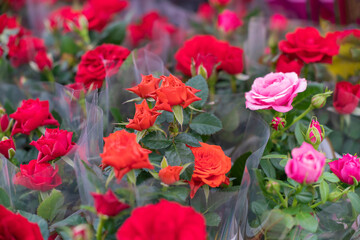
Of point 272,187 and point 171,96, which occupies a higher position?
point 171,96

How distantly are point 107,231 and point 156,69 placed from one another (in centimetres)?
38

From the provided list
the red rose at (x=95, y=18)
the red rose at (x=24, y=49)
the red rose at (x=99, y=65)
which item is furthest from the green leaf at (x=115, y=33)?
the red rose at (x=99, y=65)

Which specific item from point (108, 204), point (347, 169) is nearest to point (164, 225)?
point (108, 204)

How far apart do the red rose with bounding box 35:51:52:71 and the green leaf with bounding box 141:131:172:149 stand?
0.52 m

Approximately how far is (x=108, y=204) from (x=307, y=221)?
10.1 inches

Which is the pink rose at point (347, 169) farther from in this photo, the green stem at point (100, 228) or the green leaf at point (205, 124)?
the green stem at point (100, 228)

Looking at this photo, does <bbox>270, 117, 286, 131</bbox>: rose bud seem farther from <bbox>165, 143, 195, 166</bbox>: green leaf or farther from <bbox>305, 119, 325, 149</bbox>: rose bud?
<bbox>165, 143, 195, 166</bbox>: green leaf

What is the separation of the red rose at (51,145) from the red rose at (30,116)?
0.09 metres

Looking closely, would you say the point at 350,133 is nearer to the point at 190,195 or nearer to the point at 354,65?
the point at 354,65

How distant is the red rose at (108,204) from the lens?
41 centimetres

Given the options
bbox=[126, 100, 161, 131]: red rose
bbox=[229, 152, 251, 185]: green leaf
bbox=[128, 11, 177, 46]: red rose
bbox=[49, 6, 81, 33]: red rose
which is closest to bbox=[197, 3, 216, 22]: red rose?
bbox=[128, 11, 177, 46]: red rose

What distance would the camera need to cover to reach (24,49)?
3.18 ft

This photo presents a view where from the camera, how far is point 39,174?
0.52 meters

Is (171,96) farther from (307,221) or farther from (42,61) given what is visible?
(42,61)
